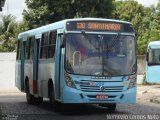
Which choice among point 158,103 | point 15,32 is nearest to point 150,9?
point 15,32

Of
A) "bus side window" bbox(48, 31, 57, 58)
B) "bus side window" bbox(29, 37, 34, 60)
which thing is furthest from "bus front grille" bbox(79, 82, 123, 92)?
"bus side window" bbox(29, 37, 34, 60)

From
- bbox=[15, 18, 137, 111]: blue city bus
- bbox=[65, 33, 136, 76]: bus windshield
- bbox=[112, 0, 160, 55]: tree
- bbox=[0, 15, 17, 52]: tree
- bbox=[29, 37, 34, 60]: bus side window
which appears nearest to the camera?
bbox=[15, 18, 137, 111]: blue city bus

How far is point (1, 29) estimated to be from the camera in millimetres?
58000

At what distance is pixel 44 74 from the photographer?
1955cm

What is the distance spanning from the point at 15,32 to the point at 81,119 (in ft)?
134

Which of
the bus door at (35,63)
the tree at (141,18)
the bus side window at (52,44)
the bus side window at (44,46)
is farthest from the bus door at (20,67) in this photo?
the tree at (141,18)

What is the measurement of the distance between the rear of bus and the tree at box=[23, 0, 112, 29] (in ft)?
87.3

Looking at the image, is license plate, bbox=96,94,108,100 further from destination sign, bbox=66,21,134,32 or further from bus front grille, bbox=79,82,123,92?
destination sign, bbox=66,21,134,32

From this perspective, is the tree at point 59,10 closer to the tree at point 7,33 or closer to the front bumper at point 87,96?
the tree at point 7,33

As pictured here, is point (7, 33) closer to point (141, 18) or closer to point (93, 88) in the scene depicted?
point (141, 18)

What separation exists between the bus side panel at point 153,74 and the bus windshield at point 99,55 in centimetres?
1798

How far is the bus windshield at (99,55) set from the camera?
16.9 m

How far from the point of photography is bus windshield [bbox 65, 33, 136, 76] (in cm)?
1688

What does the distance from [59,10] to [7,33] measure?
13.3 m
